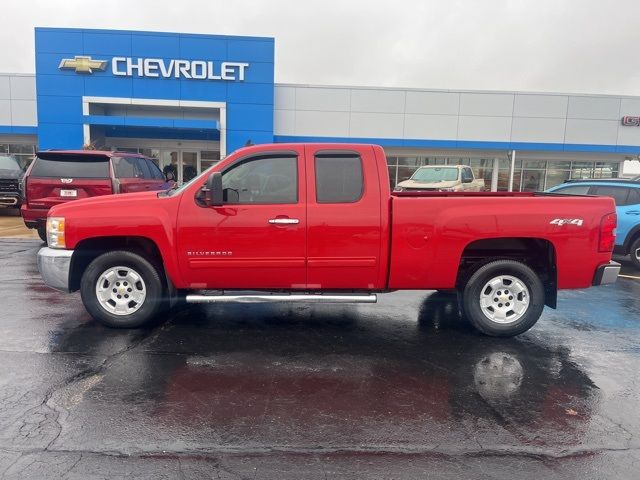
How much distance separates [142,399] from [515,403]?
2969mm

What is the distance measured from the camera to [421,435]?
11.3 ft

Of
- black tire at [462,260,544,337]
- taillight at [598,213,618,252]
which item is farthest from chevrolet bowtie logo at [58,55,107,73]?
taillight at [598,213,618,252]

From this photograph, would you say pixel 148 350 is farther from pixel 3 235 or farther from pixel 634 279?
pixel 3 235

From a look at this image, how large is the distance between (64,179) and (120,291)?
573cm

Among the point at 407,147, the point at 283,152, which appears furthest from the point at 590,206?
the point at 407,147

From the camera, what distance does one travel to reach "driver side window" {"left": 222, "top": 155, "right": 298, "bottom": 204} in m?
5.27

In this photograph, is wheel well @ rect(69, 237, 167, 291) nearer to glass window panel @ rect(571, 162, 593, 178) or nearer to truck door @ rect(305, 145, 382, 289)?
truck door @ rect(305, 145, 382, 289)

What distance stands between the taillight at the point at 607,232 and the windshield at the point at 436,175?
12.1 meters

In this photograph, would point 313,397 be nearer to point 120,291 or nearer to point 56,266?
point 120,291

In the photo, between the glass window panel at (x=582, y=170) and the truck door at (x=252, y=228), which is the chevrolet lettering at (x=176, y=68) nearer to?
the glass window panel at (x=582, y=170)

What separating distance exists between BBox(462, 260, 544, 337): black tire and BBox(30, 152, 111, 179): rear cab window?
7810mm

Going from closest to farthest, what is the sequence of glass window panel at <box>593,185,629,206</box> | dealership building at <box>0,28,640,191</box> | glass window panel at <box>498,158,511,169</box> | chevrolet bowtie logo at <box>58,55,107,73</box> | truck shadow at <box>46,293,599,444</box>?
truck shadow at <box>46,293,599,444</box>
glass window panel at <box>593,185,629,206</box>
chevrolet bowtie logo at <box>58,55,107,73</box>
dealership building at <box>0,28,640,191</box>
glass window panel at <box>498,158,511,169</box>

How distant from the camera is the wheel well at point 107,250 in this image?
216 inches

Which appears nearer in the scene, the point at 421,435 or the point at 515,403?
the point at 421,435
